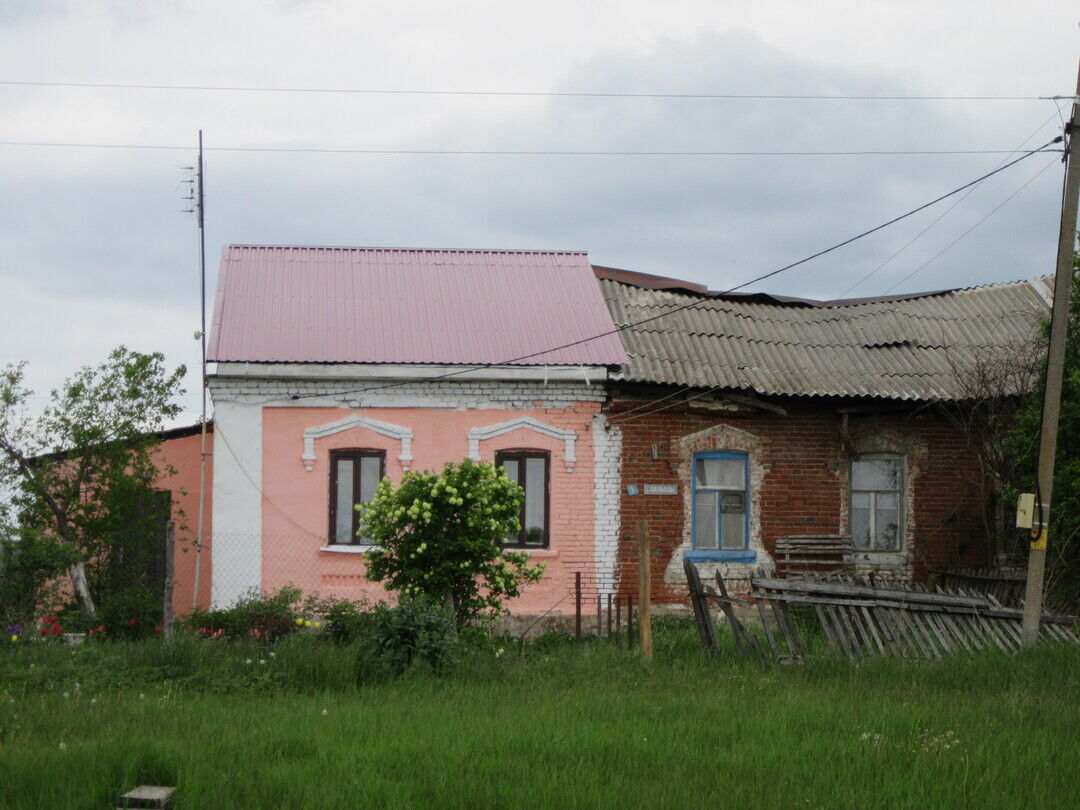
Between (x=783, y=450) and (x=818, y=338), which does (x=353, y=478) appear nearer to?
(x=783, y=450)

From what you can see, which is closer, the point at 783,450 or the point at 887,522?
the point at 783,450

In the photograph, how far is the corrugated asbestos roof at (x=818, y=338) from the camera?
1769 cm

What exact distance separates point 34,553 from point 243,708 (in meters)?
4.82

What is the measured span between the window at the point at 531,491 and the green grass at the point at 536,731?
494 centimetres

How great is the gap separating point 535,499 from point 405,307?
360 cm

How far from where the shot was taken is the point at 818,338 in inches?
779

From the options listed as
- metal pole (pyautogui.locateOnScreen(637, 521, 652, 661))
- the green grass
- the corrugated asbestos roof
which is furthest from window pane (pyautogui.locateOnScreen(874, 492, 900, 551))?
metal pole (pyautogui.locateOnScreen(637, 521, 652, 661))

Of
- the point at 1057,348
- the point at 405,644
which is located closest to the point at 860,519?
the point at 1057,348

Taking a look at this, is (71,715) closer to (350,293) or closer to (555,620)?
(555,620)

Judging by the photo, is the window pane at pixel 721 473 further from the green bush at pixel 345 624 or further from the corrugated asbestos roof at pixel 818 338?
the green bush at pixel 345 624

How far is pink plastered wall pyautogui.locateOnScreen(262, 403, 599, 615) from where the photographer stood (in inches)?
655

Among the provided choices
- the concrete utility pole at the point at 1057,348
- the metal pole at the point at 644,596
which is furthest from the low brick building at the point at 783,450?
the concrete utility pole at the point at 1057,348

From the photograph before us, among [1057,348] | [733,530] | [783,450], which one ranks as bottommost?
[733,530]

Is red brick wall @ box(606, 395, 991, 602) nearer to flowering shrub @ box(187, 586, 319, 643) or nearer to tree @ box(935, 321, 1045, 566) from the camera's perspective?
tree @ box(935, 321, 1045, 566)
